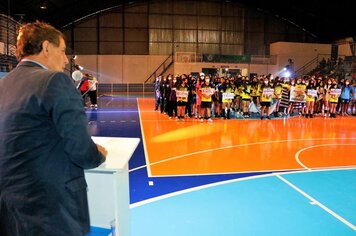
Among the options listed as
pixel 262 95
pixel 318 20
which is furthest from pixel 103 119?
pixel 318 20

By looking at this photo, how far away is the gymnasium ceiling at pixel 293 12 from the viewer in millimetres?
27745

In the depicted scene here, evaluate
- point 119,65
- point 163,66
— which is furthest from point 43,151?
point 119,65

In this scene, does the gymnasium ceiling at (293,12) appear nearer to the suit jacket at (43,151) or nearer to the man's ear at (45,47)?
the man's ear at (45,47)

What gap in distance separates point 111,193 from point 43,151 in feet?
2.39

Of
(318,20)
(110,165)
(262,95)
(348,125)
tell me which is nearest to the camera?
(110,165)

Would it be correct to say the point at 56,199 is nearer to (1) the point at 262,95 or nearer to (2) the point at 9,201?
(2) the point at 9,201

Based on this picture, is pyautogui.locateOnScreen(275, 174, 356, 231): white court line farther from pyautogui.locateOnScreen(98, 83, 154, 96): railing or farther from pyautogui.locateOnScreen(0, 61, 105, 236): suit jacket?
pyautogui.locateOnScreen(98, 83, 154, 96): railing

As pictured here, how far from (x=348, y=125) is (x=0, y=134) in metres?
13.2

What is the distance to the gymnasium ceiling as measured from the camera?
2775 centimetres

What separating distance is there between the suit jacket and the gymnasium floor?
2225 mm

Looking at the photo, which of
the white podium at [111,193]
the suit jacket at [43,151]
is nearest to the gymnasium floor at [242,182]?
the white podium at [111,193]

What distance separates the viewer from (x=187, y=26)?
111 feet

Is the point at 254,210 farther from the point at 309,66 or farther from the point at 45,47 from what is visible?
the point at 309,66

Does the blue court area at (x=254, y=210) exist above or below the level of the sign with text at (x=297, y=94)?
below
